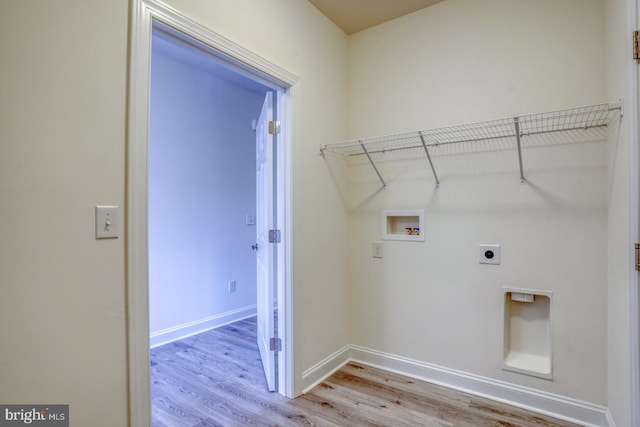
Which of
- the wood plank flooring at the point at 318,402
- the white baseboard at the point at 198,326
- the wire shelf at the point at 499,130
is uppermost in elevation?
the wire shelf at the point at 499,130

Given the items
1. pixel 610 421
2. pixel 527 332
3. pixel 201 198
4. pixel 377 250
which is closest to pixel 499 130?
pixel 377 250

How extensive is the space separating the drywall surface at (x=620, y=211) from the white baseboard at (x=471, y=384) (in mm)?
163

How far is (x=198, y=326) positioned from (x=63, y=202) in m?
2.55

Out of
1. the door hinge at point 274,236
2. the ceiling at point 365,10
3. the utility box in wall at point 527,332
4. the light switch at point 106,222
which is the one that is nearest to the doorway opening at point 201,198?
the door hinge at point 274,236

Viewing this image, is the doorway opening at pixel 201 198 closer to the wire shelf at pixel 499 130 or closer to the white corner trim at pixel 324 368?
the white corner trim at pixel 324 368

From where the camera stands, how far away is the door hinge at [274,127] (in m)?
2.18

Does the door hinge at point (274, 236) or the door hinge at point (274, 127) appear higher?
the door hinge at point (274, 127)

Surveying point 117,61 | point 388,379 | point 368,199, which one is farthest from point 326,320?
point 117,61

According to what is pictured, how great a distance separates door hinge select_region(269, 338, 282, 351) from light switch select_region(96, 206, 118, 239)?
131 cm

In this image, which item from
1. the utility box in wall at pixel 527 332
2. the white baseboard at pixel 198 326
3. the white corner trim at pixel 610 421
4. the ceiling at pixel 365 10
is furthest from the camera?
the white baseboard at pixel 198 326

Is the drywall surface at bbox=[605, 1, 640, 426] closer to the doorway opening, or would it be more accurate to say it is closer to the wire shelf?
the wire shelf

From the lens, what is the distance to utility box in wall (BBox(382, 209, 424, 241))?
238 cm

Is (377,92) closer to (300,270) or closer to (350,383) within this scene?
(300,270)

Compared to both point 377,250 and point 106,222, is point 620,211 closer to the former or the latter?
point 377,250
